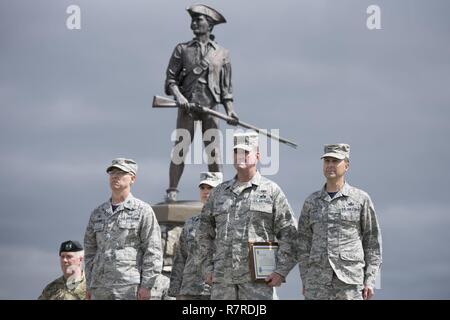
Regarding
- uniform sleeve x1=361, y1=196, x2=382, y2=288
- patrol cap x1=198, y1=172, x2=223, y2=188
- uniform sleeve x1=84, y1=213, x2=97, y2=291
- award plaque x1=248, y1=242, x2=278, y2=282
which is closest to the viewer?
award plaque x1=248, y1=242, x2=278, y2=282

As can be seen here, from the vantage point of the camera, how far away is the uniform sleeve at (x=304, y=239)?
8.91m

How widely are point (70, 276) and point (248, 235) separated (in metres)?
2.35

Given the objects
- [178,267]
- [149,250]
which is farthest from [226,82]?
[149,250]

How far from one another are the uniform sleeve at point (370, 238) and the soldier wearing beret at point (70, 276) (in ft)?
9.43

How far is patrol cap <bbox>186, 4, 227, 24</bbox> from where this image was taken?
1559 centimetres

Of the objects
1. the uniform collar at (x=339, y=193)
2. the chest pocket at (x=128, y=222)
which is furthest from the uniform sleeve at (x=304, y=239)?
the chest pocket at (x=128, y=222)

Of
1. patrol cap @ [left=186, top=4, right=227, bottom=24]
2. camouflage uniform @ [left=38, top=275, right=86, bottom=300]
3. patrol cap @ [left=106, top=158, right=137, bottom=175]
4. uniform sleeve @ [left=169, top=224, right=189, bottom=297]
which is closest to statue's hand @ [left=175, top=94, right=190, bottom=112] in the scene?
patrol cap @ [left=186, top=4, right=227, bottom=24]

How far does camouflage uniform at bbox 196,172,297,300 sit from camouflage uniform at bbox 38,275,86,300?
177 centimetres

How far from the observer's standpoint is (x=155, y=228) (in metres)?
9.30

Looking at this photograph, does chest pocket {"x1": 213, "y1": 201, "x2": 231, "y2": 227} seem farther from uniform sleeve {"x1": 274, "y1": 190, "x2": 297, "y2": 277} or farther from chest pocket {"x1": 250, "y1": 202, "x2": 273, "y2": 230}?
uniform sleeve {"x1": 274, "y1": 190, "x2": 297, "y2": 277}

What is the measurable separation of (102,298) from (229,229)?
1272mm

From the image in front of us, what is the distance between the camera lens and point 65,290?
1025cm
